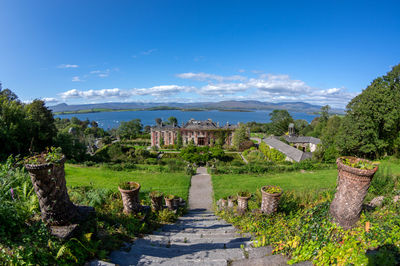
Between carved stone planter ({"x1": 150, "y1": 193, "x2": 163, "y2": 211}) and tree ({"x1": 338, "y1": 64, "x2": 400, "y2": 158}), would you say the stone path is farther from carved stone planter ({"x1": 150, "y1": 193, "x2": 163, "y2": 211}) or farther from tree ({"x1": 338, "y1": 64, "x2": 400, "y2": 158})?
tree ({"x1": 338, "y1": 64, "x2": 400, "y2": 158})

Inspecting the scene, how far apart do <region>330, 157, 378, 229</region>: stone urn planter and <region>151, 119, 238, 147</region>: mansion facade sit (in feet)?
127

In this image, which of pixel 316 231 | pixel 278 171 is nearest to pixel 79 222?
pixel 316 231

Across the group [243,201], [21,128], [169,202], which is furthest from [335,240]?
[21,128]

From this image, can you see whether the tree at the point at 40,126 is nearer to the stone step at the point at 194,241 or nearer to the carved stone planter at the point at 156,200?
the carved stone planter at the point at 156,200

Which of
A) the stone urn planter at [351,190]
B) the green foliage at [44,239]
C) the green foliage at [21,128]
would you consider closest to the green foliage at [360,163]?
the stone urn planter at [351,190]

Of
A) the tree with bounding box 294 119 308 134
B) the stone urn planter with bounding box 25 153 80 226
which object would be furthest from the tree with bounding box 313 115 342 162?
the tree with bounding box 294 119 308 134

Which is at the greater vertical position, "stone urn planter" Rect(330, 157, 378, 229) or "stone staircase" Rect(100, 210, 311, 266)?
"stone urn planter" Rect(330, 157, 378, 229)

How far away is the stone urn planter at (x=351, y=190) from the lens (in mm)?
3832

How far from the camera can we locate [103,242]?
4082 mm

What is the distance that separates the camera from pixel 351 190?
3992mm

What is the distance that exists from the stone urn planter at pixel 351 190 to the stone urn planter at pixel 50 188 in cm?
618

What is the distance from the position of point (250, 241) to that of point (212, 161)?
70.1 ft

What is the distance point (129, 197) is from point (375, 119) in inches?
1033

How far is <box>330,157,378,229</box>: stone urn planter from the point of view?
151 inches
